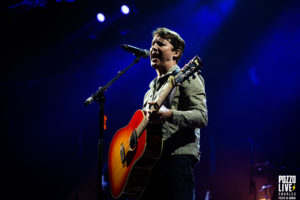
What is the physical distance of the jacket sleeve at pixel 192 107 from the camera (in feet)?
6.82

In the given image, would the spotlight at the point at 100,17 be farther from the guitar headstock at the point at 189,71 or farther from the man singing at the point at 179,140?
the guitar headstock at the point at 189,71

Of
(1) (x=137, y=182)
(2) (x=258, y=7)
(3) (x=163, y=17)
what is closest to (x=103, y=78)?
(3) (x=163, y=17)

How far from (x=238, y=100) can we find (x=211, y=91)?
82 cm

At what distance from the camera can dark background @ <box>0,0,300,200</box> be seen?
6.51 metres

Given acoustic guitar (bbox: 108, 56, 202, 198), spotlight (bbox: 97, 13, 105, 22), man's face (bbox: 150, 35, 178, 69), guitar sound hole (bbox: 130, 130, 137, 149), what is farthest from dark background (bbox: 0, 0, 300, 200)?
guitar sound hole (bbox: 130, 130, 137, 149)

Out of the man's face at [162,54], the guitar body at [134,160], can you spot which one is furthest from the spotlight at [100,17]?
the guitar body at [134,160]

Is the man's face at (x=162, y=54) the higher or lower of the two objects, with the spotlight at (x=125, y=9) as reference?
lower

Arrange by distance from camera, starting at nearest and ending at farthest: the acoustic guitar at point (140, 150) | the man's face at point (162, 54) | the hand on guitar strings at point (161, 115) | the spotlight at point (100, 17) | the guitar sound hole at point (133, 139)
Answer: the hand on guitar strings at point (161, 115), the acoustic guitar at point (140, 150), the guitar sound hole at point (133, 139), the man's face at point (162, 54), the spotlight at point (100, 17)

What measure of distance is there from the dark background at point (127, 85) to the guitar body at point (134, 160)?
4499 millimetres

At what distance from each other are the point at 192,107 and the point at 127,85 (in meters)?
5.41

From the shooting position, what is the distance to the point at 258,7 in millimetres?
6945

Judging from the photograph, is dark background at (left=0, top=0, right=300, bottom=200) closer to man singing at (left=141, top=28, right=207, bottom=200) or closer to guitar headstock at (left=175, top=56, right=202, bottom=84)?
man singing at (left=141, top=28, right=207, bottom=200)

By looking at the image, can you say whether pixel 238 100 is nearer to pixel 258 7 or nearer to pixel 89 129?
pixel 258 7

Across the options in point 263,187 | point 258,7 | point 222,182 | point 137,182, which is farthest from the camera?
point 222,182
